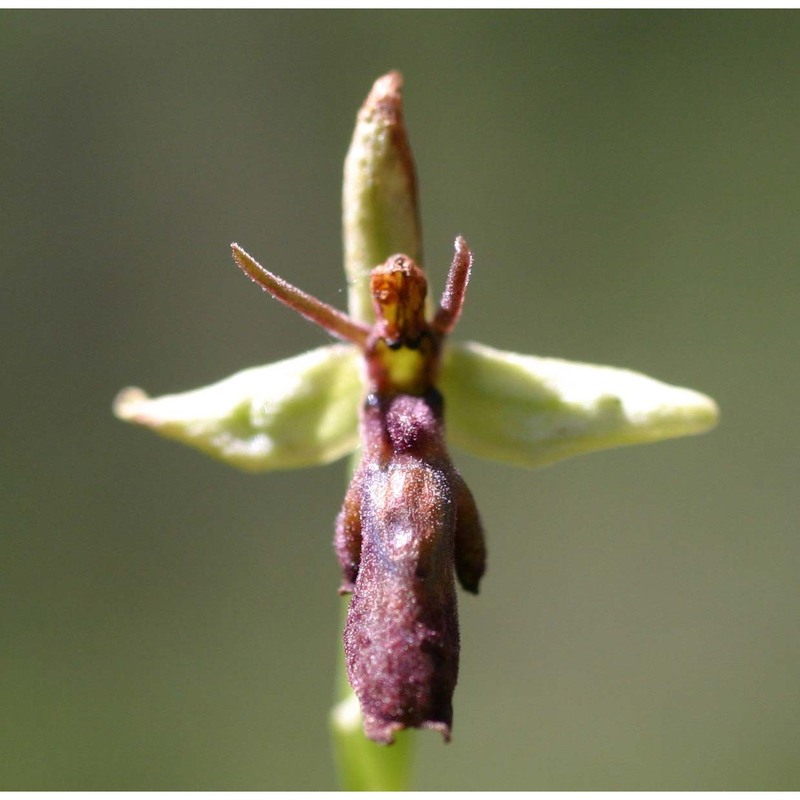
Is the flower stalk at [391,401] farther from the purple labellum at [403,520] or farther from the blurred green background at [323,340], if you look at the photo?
the blurred green background at [323,340]

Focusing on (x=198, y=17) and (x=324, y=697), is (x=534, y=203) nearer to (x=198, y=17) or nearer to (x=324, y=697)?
(x=198, y=17)

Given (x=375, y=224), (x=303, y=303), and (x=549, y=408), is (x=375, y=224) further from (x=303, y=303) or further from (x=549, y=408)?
(x=549, y=408)

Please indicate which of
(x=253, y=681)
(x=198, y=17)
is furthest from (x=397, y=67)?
(x=253, y=681)

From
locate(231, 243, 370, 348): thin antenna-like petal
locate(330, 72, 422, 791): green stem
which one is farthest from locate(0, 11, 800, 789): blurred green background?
locate(231, 243, 370, 348): thin antenna-like petal

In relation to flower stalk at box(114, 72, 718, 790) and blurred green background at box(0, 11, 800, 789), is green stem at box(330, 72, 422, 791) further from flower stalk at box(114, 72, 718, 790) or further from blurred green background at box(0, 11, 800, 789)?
blurred green background at box(0, 11, 800, 789)

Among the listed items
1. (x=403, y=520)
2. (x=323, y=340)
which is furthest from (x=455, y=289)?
(x=323, y=340)

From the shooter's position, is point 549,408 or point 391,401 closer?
point 391,401
